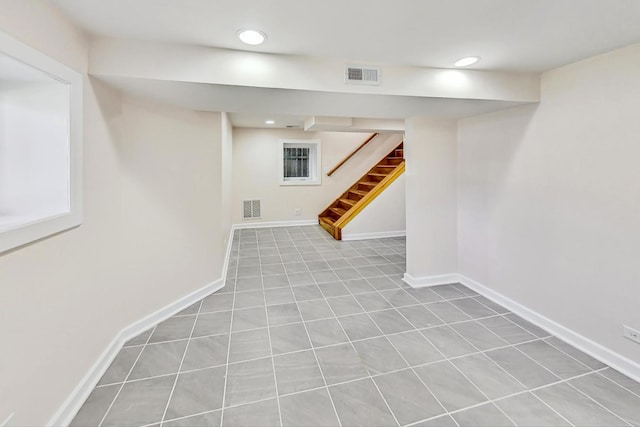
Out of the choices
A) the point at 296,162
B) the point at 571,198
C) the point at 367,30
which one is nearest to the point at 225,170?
the point at 367,30

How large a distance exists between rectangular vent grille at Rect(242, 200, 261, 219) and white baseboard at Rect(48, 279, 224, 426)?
10.9 feet

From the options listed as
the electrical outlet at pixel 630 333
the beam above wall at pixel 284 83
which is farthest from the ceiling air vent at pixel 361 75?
the electrical outlet at pixel 630 333

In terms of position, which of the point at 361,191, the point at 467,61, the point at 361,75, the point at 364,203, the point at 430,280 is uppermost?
the point at 467,61

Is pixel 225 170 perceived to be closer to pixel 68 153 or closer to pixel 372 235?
pixel 68 153

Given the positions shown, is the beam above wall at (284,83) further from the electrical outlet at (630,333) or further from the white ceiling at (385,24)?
the electrical outlet at (630,333)

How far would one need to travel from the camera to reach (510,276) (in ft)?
8.73

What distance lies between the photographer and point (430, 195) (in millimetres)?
3150

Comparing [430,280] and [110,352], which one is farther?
[430,280]

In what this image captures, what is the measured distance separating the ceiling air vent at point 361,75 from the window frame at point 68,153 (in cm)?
164

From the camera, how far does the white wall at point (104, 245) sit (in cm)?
120

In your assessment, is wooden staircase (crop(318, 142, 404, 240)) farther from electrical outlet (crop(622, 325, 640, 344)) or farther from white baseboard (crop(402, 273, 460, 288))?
electrical outlet (crop(622, 325, 640, 344))

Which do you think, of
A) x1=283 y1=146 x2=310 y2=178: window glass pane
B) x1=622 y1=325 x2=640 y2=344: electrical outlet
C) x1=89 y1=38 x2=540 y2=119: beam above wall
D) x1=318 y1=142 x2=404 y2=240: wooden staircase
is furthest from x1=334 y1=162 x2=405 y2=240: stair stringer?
x1=622 y1=325 x2=640 y2=344: electrical outlet

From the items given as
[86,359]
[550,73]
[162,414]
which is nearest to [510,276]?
[550,73]

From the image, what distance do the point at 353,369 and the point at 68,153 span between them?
2.09 meters
